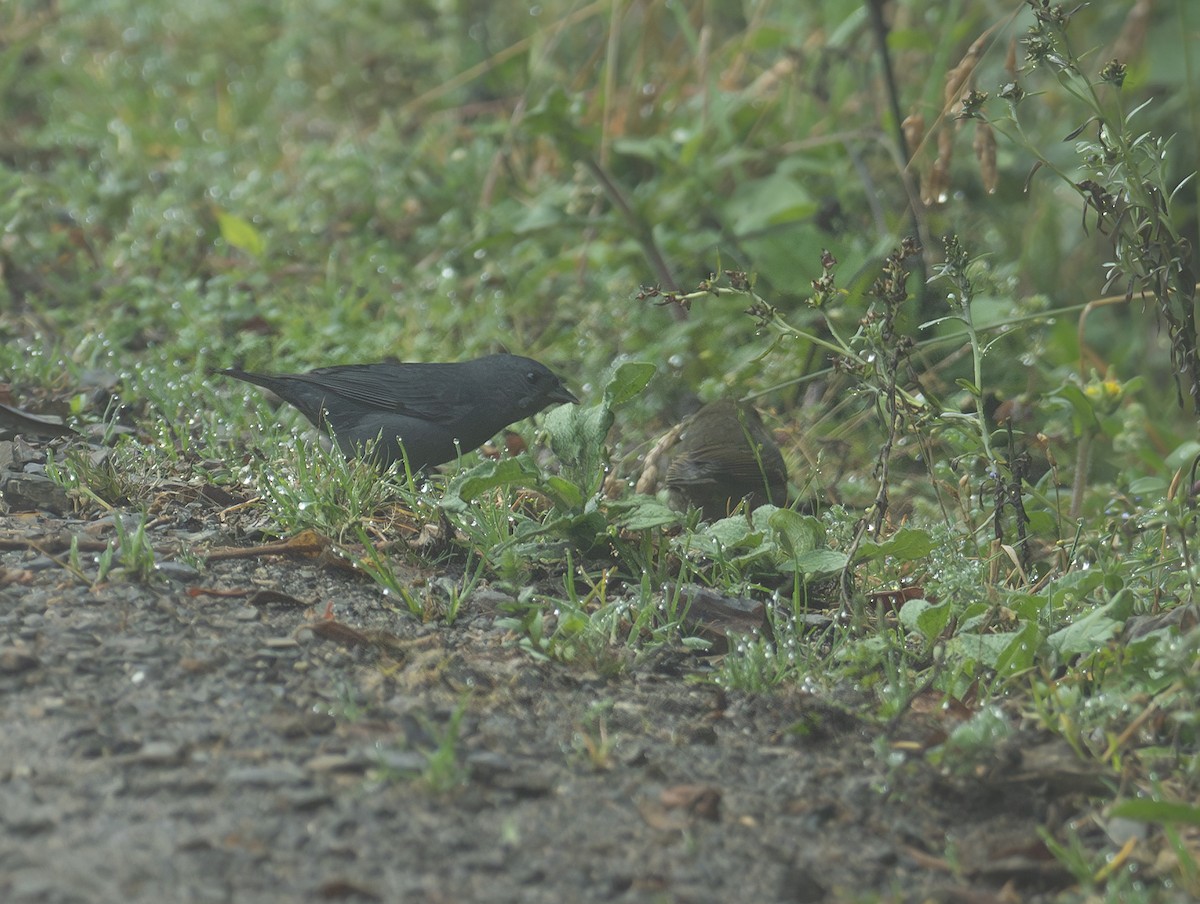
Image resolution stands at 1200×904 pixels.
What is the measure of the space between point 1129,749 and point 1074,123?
15.1 feet

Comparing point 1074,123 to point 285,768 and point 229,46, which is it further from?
point 285,768

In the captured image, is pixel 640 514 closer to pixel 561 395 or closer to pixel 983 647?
pixel 983 647

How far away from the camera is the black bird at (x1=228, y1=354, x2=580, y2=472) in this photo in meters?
4.25

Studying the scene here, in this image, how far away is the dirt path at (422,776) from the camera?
2221 mm

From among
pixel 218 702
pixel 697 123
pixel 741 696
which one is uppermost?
pixel 697 123

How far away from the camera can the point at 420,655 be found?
2.97 metres

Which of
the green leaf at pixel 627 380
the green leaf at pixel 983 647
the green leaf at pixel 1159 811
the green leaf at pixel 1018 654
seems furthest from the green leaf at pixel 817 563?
the green leaf at pixel 1159 811

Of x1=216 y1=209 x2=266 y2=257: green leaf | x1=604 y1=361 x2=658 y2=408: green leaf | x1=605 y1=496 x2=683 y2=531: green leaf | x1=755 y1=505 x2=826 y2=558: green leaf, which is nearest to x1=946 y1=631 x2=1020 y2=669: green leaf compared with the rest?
x1=755 y1=505 x2=826 y2=558: green leaf

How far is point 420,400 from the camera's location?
430cm

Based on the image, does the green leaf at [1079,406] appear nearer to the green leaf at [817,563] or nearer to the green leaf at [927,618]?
the green leaf at [817,563]

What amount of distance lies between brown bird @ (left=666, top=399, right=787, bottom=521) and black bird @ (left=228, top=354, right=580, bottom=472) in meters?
0.68

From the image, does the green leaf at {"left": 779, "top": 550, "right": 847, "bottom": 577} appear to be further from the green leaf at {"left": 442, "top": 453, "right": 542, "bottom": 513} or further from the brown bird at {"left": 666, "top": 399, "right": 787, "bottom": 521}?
the green leaf at {"left": 442, "top": 453, "right": 542, "bottom": 513}

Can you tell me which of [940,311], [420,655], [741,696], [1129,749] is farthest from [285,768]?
[940,311]

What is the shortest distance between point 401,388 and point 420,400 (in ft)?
0.30
